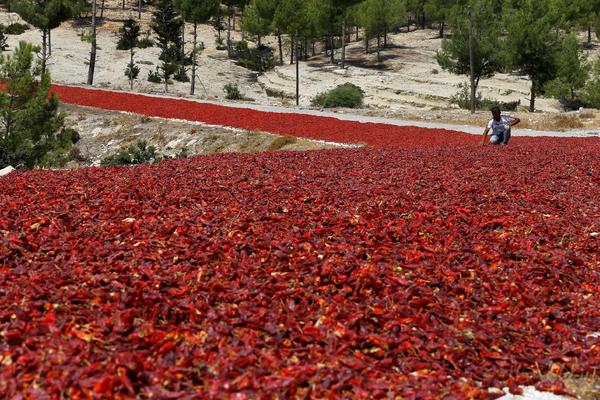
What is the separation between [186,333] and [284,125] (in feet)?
79.5

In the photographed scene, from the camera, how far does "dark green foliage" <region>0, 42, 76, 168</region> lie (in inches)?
794

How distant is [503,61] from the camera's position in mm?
49344

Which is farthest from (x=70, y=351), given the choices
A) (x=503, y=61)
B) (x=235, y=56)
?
(x=235, y=56)

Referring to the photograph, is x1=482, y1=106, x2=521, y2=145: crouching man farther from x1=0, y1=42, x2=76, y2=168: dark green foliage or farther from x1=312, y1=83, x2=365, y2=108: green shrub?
x1=312, y1=83, x2=365, y2=108: green shrub

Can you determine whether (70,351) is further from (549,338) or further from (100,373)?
(549,338)

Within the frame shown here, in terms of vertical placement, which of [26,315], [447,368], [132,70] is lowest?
[447,368]

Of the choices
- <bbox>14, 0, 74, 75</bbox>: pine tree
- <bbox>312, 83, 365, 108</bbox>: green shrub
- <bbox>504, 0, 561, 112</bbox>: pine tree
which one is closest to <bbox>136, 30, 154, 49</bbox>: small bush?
<bbox>14, 0, 74, 75</bbox>: pine tree

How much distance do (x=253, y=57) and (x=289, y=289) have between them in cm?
7918

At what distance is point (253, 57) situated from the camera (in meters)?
81.6

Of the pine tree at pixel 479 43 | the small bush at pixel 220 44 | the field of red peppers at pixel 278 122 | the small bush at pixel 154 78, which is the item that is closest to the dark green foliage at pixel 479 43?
the pine tree at pixel 479 43

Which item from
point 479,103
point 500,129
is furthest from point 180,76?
point 500,129

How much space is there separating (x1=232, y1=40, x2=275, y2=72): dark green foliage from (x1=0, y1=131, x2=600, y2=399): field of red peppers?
70.0 m

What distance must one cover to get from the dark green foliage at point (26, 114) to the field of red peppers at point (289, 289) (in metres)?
11.9

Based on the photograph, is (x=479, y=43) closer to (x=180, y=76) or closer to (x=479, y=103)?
(x=479, y=103)
